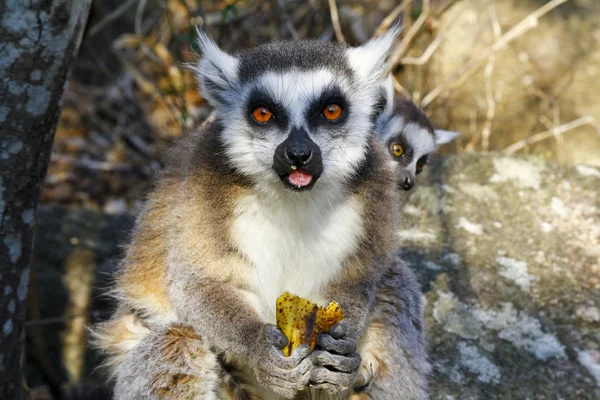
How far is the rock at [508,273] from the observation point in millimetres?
4234

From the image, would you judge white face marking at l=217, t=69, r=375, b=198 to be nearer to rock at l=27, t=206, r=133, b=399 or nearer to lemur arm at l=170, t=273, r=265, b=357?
lemur arm at l=170, t=273, r=265, b=357

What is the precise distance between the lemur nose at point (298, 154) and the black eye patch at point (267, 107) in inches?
10.1

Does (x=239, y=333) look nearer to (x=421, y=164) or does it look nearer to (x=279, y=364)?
(x=279, y=364)

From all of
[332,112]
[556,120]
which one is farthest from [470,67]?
[332,112]

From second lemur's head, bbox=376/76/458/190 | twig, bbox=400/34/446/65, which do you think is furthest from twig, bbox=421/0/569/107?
second lemur's head, bbox=376/76/458/190

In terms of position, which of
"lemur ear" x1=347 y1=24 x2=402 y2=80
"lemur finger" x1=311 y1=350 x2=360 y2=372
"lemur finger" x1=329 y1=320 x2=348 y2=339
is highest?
"lemur ear" x1=347 y1=24 x2=402 y2=80

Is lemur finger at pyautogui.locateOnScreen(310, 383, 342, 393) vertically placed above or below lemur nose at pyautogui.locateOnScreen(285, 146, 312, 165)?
below

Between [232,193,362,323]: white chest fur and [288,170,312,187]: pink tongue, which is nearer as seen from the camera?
[288,170,312,187]: pink tongue

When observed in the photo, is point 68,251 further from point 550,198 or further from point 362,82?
point 550,198

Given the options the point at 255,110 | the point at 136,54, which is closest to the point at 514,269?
the point at 255,110

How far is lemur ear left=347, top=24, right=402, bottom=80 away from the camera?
3850mm

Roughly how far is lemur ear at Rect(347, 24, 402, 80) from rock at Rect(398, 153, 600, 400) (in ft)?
5.56

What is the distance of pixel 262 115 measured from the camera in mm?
3500

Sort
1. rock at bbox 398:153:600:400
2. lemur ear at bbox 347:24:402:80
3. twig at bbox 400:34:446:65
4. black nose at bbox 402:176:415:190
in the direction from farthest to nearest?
1. twig at bbox 400:34:446:65
2. black nose at bbox 402:176:415:190
3. rock at bbox 398:153:600:400
4. lemur ear at bbox 347:24:402:80
